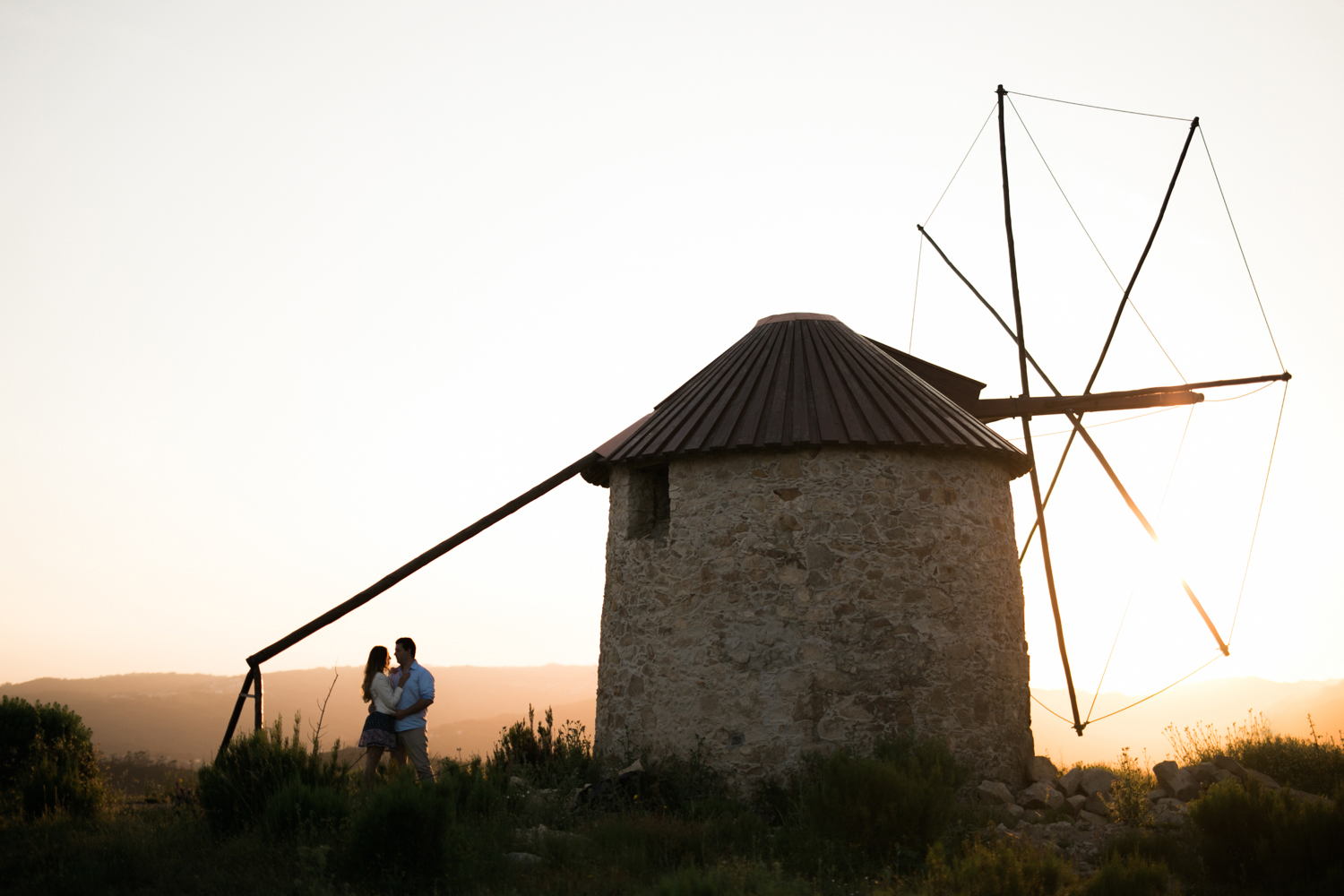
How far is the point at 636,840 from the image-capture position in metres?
7.87

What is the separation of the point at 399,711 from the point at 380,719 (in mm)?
204

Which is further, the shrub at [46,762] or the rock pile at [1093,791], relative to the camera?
the shrub at [46,762]

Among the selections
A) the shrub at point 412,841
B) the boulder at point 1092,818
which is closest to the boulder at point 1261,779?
the boulder at point 1092,818

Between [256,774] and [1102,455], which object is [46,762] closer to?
[256,774]

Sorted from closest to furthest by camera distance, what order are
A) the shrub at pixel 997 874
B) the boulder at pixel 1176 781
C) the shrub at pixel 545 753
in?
the shrub at pixel 997 874 → the boulder at pixel 1176 781 → the shrub at pixel 545 753

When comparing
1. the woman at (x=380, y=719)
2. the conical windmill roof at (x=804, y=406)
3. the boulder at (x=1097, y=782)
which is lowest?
the boulder at (x=1097, y=782)

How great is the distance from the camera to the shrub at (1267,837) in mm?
6945

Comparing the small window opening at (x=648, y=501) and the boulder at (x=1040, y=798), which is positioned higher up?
the small window opening at (x=648, y=501)

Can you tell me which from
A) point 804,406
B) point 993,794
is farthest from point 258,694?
point 993,794

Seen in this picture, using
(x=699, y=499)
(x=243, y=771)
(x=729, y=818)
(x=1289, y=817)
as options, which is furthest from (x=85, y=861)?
(x=1289, y=817)

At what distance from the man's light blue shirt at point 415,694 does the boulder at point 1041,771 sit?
6.38m

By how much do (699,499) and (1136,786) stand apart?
532 centimetres

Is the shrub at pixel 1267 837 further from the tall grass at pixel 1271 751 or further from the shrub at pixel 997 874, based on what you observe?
the tall grass at pixel 1271 751

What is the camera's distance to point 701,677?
9938mm
